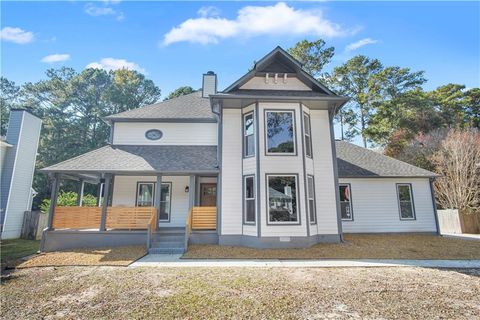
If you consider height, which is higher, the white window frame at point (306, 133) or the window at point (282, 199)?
the white window frame at point (306, 133)

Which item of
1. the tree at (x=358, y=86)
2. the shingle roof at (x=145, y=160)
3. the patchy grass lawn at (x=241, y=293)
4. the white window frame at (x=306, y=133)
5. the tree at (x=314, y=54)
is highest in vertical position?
the tree at (x=314, y=54)

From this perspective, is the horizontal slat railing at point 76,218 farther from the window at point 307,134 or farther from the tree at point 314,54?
the tree at point 314,54

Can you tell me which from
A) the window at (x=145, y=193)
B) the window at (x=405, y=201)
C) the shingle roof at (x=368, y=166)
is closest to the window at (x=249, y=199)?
the window at (x=145, y=193)

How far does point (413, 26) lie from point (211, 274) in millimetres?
12801

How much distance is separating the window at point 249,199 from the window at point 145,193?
5.30 meters

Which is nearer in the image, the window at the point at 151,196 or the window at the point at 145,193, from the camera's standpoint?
the window at the point at 151,196

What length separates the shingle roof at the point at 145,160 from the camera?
1005 centimetres

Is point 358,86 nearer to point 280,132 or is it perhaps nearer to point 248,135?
point 280,132

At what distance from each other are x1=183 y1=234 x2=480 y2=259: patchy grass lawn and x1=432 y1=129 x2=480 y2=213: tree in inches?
293

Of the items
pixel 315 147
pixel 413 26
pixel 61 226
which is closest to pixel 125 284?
pixel 61 226

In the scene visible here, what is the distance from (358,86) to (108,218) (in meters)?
29.4

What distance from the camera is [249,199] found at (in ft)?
32.2

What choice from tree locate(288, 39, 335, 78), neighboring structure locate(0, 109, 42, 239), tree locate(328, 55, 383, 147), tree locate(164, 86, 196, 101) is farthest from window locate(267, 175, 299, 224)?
tree locate(164, 86, 196, 101)

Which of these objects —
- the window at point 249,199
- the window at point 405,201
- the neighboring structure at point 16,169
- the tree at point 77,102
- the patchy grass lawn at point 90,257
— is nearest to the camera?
the patchy grass lawn at point 90,257
